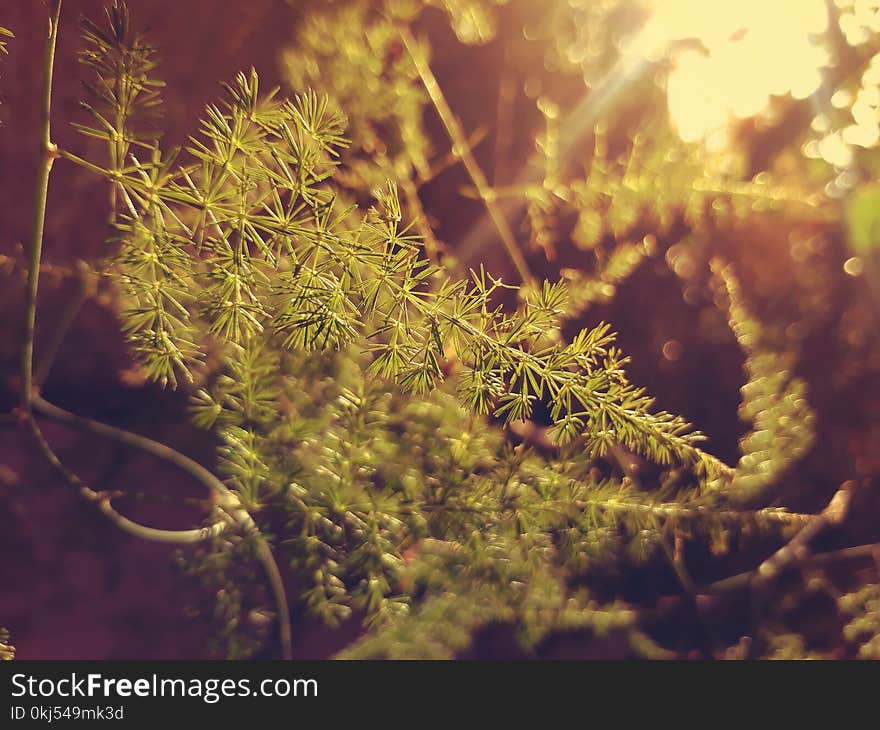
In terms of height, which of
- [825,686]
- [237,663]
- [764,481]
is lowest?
[825,686]

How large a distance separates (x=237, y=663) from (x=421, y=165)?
25.5 inches

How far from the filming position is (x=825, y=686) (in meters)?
0.72

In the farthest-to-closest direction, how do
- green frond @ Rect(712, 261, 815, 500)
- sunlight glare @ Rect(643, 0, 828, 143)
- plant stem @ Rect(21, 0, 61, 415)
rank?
1. sunlight glare @ Rect(643, 0, 828, 143)
2. green frond @ Rect(712, 261, 815, 500)
3. plant stem @ Rect(21, 0, 61, 415)

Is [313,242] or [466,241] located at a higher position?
[466,241]

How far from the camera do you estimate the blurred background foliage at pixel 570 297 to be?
0.75 m

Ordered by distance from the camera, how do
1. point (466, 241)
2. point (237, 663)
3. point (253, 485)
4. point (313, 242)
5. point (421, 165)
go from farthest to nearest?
point (466, 241)
point (421, 165)
point (237, 663)
point (253, 485)
point (313, 242)

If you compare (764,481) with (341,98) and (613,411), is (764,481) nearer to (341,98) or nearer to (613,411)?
(613,411)

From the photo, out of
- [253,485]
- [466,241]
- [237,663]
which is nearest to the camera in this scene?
[253,485]

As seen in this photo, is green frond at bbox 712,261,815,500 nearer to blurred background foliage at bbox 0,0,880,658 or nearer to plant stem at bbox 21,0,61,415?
blurred background foliage at bbox 0,0,880,658

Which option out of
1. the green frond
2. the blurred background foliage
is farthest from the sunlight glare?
the green frond

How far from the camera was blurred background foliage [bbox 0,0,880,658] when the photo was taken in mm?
747

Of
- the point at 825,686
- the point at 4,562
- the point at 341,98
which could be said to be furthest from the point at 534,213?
the point at 4,562

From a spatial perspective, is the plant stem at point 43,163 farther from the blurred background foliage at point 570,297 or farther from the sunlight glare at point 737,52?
the sunlight glare at point 737,52

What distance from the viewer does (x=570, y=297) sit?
0.68m
